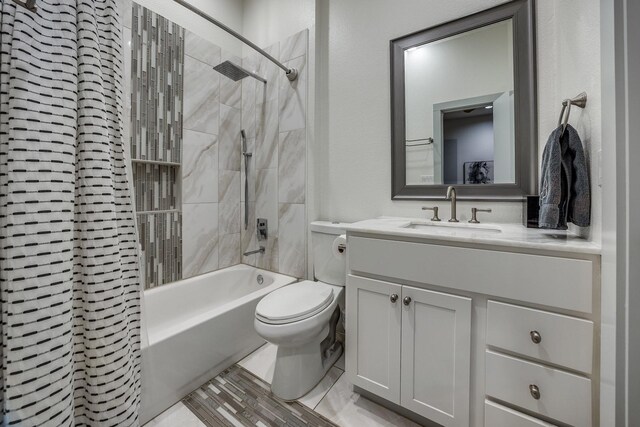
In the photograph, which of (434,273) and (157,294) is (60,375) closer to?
(157,294)

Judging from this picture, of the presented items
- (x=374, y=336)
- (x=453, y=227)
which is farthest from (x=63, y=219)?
(x=453, y=227)

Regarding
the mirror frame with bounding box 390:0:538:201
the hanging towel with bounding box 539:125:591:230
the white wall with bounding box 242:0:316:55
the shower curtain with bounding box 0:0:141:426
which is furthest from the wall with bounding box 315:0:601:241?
the shower curtain with bounding box 0:0:141:426

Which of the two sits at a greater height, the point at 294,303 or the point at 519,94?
the point at 519,94

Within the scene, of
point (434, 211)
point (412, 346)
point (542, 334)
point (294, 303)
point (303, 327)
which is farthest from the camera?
point (434, 211)

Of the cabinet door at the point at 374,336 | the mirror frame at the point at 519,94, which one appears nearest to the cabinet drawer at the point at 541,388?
the cabinet door at the point at 374,336

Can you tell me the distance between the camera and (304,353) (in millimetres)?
1324

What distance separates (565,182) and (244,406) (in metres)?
1.66

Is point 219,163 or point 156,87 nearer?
point 156,87

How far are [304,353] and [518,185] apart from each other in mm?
1395

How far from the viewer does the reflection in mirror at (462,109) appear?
130 centimetres

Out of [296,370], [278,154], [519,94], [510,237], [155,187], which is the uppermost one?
[519,94]

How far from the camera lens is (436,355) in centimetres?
99

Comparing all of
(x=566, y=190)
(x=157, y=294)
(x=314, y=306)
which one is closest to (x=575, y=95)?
(x=566, y=190)

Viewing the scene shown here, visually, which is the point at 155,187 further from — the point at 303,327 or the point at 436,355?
the point at 436,355
